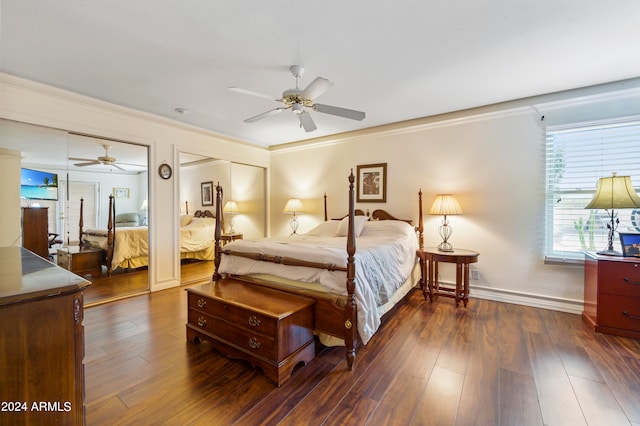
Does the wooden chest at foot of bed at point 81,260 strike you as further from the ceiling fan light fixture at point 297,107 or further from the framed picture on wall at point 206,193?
the ceiling fan light fixture at point 297,107

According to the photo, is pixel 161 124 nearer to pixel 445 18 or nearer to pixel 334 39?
pixel 334 39

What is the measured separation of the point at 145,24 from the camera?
6.41 ft

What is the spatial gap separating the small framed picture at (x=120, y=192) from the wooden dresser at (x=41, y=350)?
2926 mm

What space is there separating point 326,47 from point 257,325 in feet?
7.38

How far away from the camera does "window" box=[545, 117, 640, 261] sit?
2865 mm

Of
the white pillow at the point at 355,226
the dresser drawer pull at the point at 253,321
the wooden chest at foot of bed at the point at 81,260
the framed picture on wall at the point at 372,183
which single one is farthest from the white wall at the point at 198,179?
the dresser drawer pull at the point at 253,321

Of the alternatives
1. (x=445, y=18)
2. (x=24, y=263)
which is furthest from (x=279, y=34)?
(x=24, y=263)

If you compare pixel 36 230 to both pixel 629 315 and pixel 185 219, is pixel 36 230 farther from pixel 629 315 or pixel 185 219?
pixel 629 315

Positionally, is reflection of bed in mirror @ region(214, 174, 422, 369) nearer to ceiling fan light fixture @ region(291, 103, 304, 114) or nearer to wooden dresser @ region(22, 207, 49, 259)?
ceiling fan light fixture @ region(291, 103, 304, 114)

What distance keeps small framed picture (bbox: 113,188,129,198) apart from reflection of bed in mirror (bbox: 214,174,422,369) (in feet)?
6.11

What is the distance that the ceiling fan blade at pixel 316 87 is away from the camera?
83.0 inches

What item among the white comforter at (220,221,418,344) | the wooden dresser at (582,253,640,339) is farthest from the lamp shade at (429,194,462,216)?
the wooden dresser at (582,253,640,339)

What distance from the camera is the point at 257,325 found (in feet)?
6.35

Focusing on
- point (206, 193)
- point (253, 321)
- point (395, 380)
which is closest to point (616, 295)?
point (395, 380)
